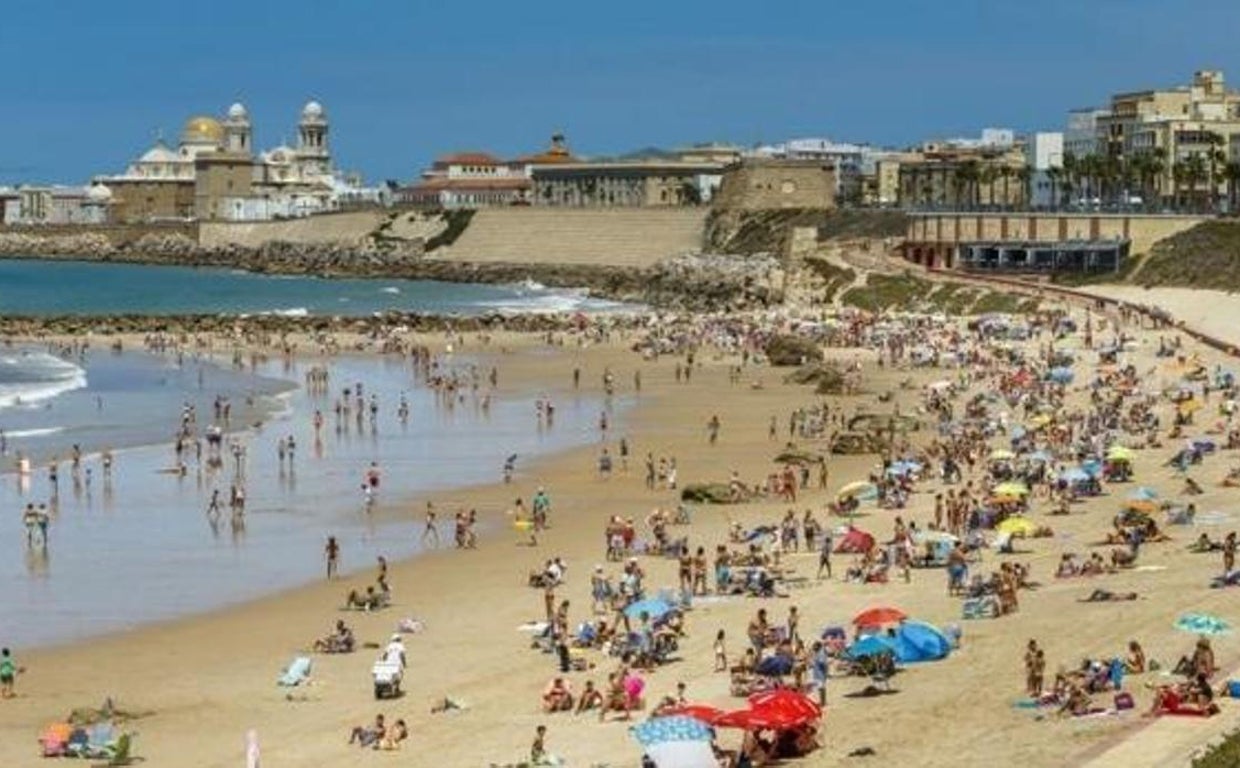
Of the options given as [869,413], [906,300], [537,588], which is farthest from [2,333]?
[537,588]

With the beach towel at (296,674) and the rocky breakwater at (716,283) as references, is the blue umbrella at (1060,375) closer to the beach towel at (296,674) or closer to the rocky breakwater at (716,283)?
the beach towel at (296,674)

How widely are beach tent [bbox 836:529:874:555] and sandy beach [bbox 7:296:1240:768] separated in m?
0.18

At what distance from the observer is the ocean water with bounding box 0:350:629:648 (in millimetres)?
27219

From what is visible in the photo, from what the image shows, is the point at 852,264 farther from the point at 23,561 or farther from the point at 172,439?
the point at 23,561

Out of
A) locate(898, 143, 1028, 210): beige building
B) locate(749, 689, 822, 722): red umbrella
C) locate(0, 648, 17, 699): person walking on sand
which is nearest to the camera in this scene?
locate(749, 689, 822, 722): red umbrella

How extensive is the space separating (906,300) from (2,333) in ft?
114

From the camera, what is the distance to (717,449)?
41531 mm

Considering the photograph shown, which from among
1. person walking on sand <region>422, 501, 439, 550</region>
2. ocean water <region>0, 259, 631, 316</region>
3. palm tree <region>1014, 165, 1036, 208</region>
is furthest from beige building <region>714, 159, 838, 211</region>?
person walking on sand <region>422, 501, 439, 550</region>

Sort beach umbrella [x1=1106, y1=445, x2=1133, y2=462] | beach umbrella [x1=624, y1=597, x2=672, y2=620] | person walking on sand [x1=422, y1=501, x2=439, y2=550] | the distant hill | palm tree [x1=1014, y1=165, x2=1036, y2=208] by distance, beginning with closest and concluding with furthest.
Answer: beach umbrella [x1=624, y1=597, x2=672, y2=620] → person walking on sand [x1=422, y1=501, x2=439, y2=550] → beach umbrella [x1=1106, y1=445, x2=1133, y2=462] → the distant hill → palm tree [x1=1014, y1=165, x2=1036, y2=208]

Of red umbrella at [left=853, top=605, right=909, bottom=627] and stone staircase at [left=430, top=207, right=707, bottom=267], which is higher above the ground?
stone staircase at [left=430, top=207, right=707, bottom=267]

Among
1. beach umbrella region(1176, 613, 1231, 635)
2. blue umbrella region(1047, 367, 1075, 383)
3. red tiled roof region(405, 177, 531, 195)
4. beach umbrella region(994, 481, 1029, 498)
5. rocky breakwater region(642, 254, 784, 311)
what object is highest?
red tiled roof region(405, 177, 531, 195)

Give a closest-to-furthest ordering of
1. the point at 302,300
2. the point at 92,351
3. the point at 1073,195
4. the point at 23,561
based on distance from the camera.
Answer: the point at 23,561 → the point at 92,351 → the point at 302,300 → the point at 1073,195

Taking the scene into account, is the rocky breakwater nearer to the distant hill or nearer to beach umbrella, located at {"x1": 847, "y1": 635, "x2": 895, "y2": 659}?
the distant hill

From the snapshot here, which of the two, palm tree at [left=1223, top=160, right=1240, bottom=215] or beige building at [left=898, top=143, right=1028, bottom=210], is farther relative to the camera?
beige building at [left=898, top=143, right=1028, bottom=210]
